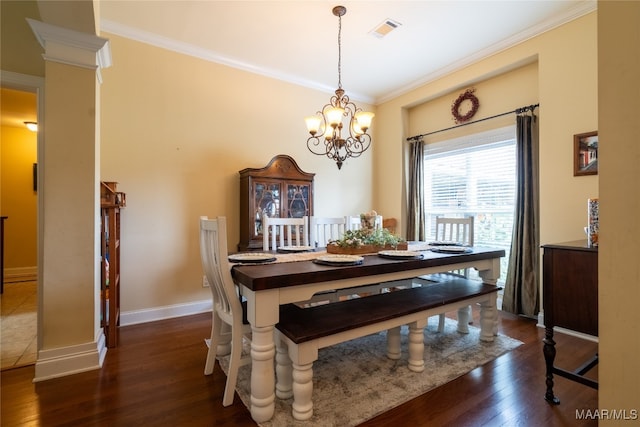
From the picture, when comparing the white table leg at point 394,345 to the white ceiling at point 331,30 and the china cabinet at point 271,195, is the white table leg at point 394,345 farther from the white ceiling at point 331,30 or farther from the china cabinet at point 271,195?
the white ceiling at point 331,30

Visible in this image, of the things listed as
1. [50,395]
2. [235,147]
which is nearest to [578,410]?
[50,395]

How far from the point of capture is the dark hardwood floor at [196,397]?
4.91 feet

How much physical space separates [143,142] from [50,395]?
2.16 m

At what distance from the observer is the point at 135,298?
2879mm

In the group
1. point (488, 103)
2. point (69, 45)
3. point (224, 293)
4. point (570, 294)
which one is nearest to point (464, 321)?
point (570, 294)

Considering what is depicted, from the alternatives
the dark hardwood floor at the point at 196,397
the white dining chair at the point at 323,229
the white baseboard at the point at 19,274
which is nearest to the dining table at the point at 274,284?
the dark hardwood floor at the point at 196,397

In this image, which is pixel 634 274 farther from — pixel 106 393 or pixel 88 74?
pixel 88 74

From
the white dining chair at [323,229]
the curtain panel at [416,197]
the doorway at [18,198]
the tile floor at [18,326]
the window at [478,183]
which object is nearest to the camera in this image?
the tile floor at [18,326]

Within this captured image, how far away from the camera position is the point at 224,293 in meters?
1.68

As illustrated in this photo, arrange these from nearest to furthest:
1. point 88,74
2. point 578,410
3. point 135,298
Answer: point 578,410 < point 88,74 < point 135,298

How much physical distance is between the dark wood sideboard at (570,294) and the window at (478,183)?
5.69 feet

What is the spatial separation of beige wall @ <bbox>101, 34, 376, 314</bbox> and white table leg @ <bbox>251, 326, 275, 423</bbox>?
78.9 inches

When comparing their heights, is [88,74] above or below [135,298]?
above

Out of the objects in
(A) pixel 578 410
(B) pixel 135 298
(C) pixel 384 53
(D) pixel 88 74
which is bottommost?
(A) pixel 578 410
